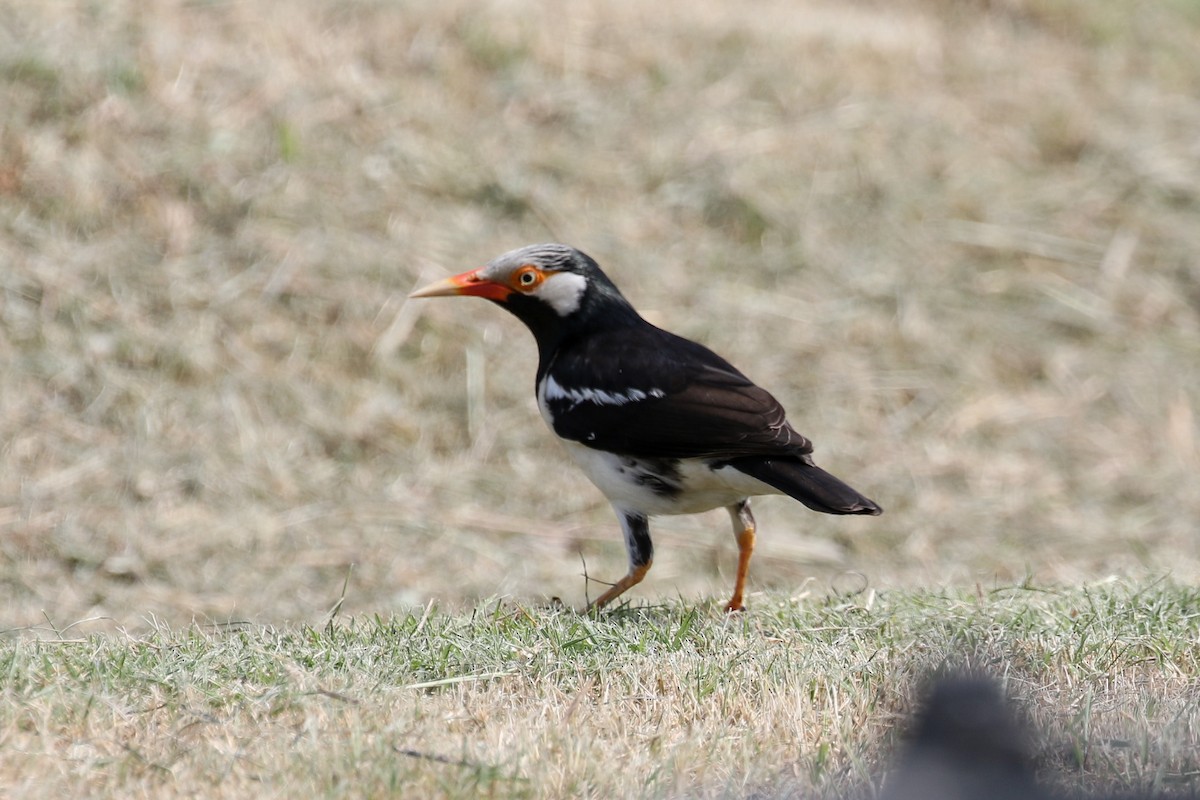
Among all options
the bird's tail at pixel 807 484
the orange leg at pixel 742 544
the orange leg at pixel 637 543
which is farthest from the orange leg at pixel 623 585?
the bird's tail at pixel 807 484

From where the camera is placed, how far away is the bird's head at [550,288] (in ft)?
19.7

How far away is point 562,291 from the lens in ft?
19.8

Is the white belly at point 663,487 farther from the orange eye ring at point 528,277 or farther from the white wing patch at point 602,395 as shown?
the orange eye ring at point 528,277

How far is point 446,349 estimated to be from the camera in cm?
944

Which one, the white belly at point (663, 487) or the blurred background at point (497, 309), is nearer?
the white belly at point (663, 487)

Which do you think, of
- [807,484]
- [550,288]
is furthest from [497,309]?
[807,484]

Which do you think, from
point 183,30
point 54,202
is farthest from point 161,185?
point 183,30

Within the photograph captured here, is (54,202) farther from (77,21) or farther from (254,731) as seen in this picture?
(254,731)

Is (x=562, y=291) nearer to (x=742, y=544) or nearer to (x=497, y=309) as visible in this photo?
(x=742, y=544)

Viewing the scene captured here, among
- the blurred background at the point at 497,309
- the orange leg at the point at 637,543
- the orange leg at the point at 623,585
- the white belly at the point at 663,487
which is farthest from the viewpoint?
the blurred background at the point at 497,309

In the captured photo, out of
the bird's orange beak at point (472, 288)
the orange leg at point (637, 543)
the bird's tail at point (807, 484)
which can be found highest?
the bird's orange beak at point (472, 288)

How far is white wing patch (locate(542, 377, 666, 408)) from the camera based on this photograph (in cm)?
555

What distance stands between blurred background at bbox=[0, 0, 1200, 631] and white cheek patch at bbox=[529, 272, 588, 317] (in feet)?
7.47

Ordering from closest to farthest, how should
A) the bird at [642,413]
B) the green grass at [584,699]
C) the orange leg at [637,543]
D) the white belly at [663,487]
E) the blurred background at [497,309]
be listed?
the green grass at [584,699] → the bird at [642,413] → the white belly at [663,487] → the orange leg at [637,543] → the blurred background at [497,309]
